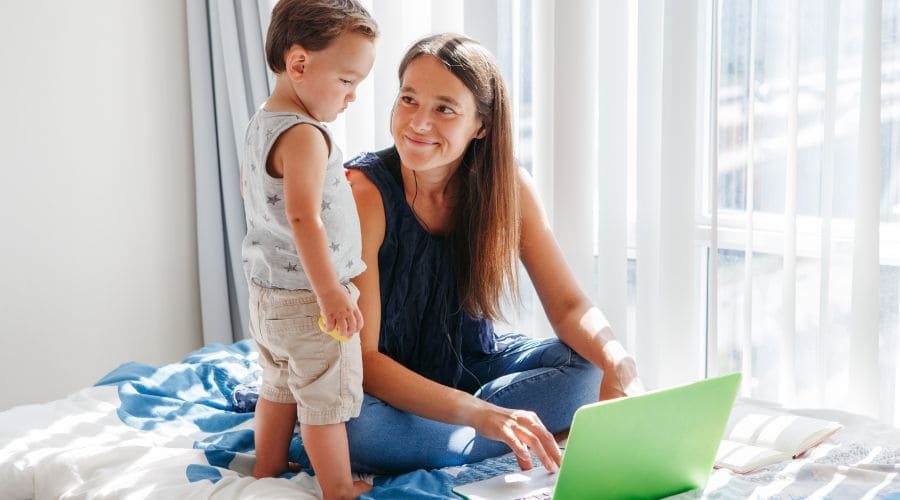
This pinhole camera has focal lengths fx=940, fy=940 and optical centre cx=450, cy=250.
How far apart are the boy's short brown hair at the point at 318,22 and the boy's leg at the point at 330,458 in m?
0.56

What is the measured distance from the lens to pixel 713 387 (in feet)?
4.07

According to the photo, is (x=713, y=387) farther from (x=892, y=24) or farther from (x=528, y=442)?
(x=892, y=24)

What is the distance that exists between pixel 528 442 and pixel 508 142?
1.96 ft

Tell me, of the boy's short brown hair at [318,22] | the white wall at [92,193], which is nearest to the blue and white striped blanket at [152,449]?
the boy's short brown hair at [318,22]

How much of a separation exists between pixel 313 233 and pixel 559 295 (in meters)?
0.65

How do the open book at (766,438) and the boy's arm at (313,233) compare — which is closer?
the boy's arm at (313,233)

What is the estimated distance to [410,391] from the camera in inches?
60.1

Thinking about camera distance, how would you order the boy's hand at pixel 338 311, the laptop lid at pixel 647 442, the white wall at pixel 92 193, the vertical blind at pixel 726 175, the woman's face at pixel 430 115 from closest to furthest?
the laptop lid at pixel 647 442, the boy's hand at pixel 338 311, the woman's face at pixel 430 115, the vertical blind at pixel 726 175, the white wall at pixel 92 193

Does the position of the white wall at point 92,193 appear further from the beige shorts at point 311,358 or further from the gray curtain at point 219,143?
the beige shorts at point 311,358

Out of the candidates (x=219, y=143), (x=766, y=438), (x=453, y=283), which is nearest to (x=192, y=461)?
(x=453, y=283)

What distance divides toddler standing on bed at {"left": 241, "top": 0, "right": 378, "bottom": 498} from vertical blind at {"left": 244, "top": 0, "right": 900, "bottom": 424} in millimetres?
846

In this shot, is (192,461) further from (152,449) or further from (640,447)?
(640,447)

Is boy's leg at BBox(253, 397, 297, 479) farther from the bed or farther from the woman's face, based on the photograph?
the woman's face

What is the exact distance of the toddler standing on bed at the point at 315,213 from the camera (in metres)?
1.34
